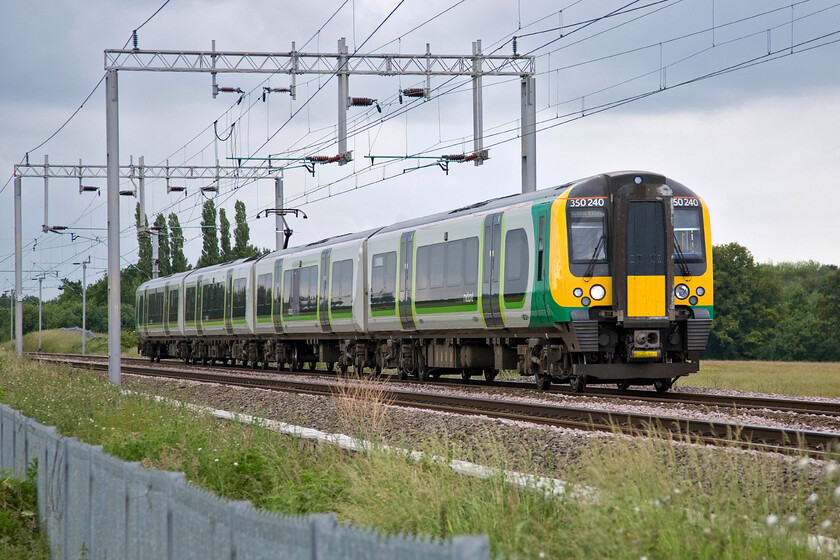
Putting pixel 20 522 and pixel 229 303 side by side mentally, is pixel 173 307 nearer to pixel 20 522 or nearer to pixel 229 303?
pixel 229 303

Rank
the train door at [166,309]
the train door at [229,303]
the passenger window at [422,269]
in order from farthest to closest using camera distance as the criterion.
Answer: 1. the train door at [166,309]
2. the train door at [229,303]
3. the passenger window at [422,269]

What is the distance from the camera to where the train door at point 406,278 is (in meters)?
22.6

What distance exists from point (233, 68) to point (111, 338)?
6.93m

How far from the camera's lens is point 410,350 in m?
23.9

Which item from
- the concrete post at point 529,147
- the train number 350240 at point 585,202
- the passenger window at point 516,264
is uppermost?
the concrete post at point 529,147

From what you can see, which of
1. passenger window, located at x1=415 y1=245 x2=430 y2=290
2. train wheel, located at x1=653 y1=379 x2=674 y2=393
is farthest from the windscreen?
A: passenger window, located at x1=415 y1=245 x2=430 y2=290

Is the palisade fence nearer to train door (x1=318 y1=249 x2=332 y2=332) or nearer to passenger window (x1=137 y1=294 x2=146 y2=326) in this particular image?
train door (x1=318 y1=249 x2=332 y2=332)

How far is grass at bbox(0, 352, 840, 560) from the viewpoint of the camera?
501 cm

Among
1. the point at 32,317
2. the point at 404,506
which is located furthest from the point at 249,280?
the point at 32,317

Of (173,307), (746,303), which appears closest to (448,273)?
(173,307)

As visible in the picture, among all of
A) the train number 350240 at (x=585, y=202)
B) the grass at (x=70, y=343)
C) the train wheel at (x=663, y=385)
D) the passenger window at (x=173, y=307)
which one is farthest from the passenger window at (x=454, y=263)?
the grass at (x=70, y=343)

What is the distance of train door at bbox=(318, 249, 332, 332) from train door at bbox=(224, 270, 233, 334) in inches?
339

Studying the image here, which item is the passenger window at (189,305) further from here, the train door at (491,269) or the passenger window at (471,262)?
the train door at (491,269)

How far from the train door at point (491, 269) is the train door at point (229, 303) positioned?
17908mm
